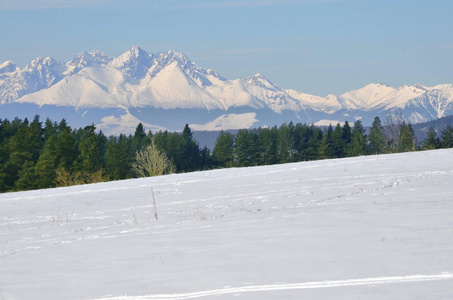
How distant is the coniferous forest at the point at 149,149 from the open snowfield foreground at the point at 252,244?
141 ft

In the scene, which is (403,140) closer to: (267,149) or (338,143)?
(267,149)

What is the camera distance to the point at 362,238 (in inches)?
416

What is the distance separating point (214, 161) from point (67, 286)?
144 m

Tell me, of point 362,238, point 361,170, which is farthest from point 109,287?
point 361,170

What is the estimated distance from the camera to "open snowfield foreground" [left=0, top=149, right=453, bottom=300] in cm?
817

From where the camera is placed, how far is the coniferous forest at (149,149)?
285ft

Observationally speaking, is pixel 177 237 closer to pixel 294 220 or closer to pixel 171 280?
pixel 294 220

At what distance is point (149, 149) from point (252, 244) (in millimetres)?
70348

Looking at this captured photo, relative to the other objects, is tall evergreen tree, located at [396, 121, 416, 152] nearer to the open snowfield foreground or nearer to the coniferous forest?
the coniferous forest

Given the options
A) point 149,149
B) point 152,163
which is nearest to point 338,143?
point 149,149

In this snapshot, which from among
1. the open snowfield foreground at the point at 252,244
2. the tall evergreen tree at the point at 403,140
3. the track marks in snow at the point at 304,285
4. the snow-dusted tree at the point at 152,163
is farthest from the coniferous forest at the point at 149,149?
the track marks in snow at the point at 304,285

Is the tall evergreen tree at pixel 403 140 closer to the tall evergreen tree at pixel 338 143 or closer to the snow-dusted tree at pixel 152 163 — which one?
the snow-dusted tree at pixel 152 163

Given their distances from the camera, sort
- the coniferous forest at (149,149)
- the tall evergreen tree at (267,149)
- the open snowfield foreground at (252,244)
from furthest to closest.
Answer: the tall evergreen tree at (267,149) < the coniferous forest at (149,149) < the open snowfield foreground at (252,244)

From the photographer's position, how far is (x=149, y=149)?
80.4 metres
